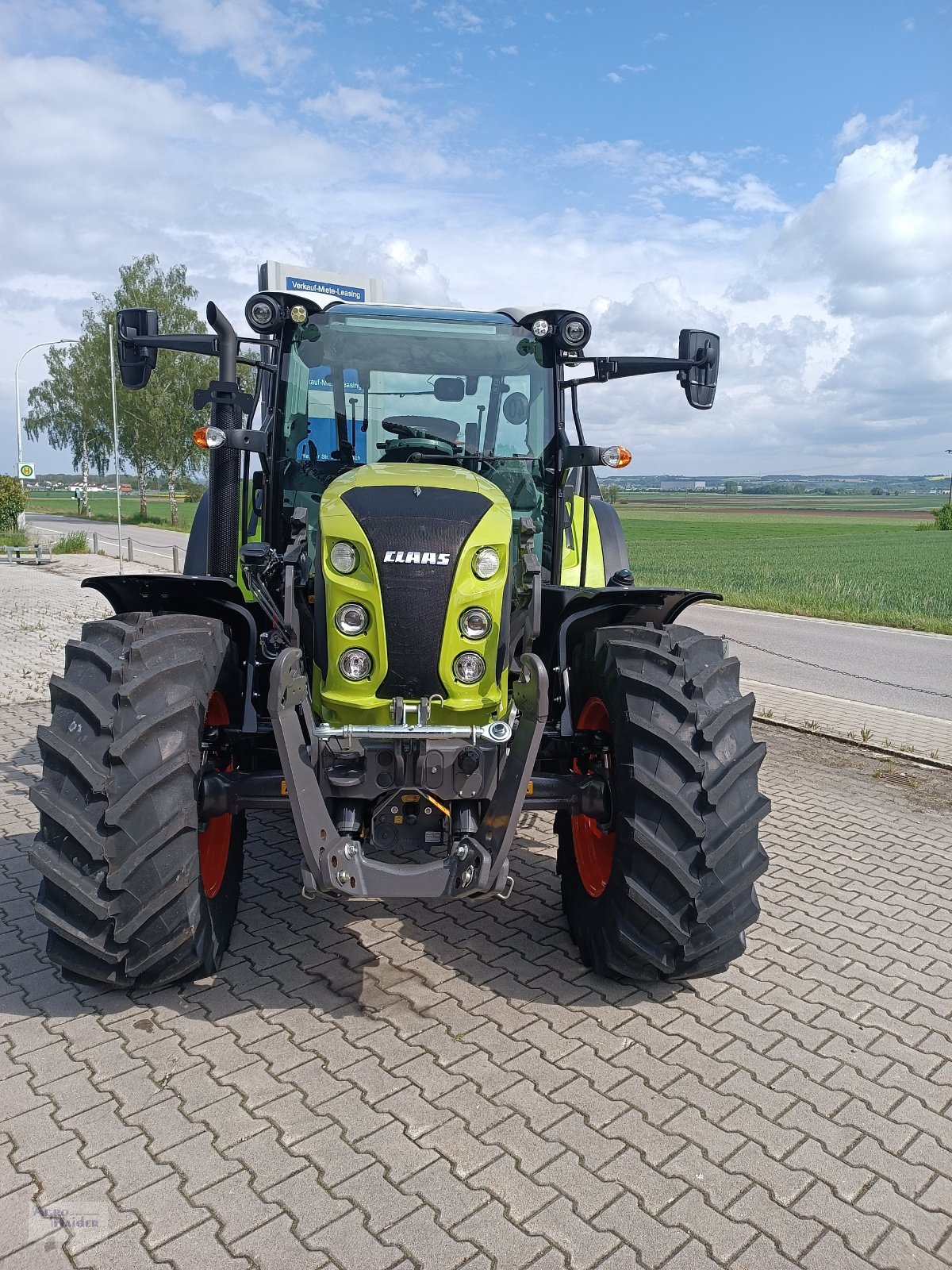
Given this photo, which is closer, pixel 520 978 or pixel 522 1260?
pixel 522 1260

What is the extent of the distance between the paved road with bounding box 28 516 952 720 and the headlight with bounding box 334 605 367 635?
7.79 meters

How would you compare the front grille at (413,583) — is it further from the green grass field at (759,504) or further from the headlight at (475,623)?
the green grass field at (759,504)

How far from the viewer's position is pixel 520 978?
380 centimetres

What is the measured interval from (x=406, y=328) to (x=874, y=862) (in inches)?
146

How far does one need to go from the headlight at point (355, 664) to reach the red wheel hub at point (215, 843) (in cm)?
77

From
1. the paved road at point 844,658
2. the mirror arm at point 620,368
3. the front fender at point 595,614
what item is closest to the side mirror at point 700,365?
the mirror arm at point 620,368

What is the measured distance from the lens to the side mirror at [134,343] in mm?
4488

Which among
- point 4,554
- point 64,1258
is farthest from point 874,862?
point 4,554

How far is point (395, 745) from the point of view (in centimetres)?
332

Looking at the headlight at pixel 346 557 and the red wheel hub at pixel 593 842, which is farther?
the red wheel hub at pixel 593 842

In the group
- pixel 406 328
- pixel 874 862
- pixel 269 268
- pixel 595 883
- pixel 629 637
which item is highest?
pixel 269 268

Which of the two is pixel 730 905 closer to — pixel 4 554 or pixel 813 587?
pixel 813 587

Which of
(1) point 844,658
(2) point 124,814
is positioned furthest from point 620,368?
(1) point 844,658

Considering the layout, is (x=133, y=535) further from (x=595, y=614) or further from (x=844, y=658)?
(x=595, y=614)
